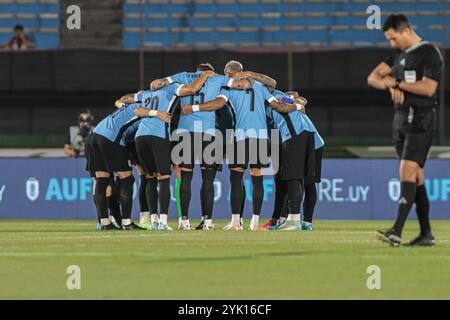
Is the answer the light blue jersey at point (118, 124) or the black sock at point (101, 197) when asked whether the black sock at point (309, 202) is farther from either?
the black sock at point (101, 197)

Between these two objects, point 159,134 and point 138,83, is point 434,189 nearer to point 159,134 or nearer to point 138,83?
point 138,83

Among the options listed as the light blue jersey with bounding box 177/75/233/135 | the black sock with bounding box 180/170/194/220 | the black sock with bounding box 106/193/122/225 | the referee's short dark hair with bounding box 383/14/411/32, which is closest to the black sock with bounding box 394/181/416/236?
the referee's short dark hair with bounding box 383/14/411/32

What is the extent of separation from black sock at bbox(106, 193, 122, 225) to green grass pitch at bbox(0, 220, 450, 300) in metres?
2.77

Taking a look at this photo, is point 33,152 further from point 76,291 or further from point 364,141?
point 76,291

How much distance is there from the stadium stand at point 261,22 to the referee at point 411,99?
17.6 meters

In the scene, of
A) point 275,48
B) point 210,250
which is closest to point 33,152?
point 275,48

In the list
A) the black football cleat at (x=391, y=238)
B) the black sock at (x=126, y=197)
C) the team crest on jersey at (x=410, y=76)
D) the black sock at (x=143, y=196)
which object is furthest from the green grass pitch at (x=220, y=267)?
the black sock at (x=143, y=196)

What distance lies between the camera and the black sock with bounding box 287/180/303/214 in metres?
15.7

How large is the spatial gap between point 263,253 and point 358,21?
19686 mm

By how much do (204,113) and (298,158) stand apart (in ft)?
4.44

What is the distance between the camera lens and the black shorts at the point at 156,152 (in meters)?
15.5
